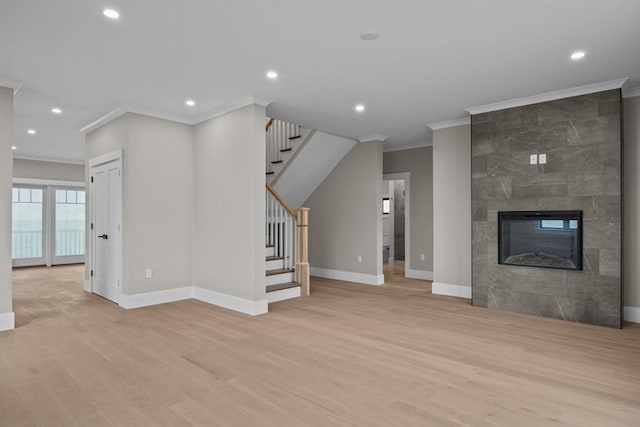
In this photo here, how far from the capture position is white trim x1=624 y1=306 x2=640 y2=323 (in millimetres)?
4336

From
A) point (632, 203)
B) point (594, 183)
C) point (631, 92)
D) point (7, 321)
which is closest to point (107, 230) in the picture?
point (7, 321)

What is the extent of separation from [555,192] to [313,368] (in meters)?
3.53

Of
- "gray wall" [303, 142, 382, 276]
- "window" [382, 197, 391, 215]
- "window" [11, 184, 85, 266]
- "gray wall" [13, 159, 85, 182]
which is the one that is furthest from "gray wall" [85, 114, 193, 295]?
"window" [382, 197, 391, 215]

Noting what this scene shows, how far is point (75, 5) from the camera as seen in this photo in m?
2.60

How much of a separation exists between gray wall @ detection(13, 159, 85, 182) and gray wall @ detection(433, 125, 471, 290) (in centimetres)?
876

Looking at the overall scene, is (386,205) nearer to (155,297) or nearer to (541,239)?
(541,239)

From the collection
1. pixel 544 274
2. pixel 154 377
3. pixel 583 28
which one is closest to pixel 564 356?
pixel 544 274

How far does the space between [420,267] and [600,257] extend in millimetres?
3460

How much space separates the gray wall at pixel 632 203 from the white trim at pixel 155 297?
564cm

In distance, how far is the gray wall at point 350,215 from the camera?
6.85m

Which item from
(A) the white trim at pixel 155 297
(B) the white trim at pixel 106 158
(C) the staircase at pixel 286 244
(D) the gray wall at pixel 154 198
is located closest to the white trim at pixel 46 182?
(B) the white trim at pixel 106 158

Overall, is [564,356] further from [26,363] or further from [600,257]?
[26,363]

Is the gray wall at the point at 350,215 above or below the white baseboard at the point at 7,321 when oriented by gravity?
above

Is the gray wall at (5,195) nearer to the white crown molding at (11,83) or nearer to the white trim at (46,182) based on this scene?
the white crown molding at (11,83)
